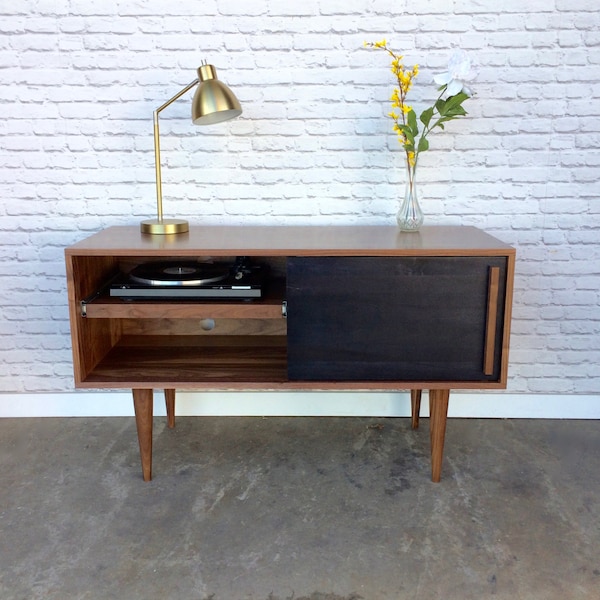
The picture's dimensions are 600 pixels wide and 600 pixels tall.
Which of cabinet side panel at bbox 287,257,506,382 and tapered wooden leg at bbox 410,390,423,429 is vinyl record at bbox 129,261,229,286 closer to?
cabinet side panel at bbox 287,257,506,382

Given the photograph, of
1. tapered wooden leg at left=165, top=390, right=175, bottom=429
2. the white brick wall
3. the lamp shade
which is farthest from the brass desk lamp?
tapered wooden leg at left=165, top=390, right=175, bottom=429

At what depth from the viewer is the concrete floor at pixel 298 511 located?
4.99 feet

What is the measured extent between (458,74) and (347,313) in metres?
0.76

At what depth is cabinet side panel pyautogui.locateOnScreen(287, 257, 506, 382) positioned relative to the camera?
1753mm

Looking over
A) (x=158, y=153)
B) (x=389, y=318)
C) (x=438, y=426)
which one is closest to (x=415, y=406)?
(x=438, y=426)

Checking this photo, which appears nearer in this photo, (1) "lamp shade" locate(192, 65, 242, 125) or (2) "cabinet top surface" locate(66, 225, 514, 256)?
(2) "cabinet top surface" locate(66, 225, 514, 256)

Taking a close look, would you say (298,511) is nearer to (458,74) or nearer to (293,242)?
(293,242)

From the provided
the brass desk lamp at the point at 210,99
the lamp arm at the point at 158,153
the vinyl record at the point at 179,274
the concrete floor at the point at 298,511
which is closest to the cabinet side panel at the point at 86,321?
the vinyl record at the point at 179,274

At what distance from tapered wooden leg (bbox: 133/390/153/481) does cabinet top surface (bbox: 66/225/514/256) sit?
1.40ft

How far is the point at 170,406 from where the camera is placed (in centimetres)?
229

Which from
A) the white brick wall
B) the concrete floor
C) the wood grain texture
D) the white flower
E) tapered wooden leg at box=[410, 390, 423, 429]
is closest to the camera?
the concrete floor

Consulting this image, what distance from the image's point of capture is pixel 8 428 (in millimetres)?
2283

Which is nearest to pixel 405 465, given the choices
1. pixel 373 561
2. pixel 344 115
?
pixel 373 561

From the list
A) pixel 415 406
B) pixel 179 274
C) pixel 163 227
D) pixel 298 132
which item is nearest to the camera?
pixel 179 274
